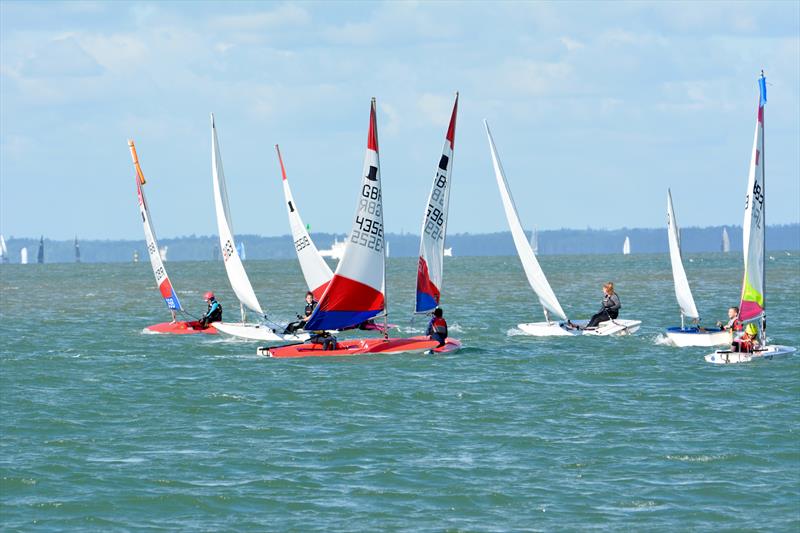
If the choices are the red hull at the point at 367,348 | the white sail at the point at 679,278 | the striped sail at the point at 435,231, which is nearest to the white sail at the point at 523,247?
the white sail at the point at 679,278

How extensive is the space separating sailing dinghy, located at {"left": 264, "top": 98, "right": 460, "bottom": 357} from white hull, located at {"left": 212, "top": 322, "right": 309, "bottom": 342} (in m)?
5.81

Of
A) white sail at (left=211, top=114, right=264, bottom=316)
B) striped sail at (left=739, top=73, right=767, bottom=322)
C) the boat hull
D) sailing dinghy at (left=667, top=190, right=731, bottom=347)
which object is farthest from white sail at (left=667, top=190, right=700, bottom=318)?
white sail at (left=211, top=114, right=264, bottom=316)

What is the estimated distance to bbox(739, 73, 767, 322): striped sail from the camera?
34.7 meters

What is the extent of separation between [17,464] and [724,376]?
59.9ft

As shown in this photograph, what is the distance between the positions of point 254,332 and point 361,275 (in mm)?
8090

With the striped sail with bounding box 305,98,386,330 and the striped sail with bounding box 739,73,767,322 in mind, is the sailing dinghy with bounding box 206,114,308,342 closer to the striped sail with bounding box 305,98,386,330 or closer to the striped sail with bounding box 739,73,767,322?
the striped sail with bounding box 305,98,386,330

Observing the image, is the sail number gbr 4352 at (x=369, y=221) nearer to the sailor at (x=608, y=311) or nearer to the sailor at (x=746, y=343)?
the sailor at (x=608, y=311)

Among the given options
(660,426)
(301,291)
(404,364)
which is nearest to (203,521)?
(660,426)

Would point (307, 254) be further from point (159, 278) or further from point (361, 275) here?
point (361, 275)

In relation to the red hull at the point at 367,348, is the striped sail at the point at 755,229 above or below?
above

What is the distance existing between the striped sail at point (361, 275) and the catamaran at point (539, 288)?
743cm

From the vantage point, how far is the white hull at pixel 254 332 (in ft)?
143

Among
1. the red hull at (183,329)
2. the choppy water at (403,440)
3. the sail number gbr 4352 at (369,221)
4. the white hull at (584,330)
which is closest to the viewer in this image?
the choppy water at (403,440)

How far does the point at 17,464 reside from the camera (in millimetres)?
23312
